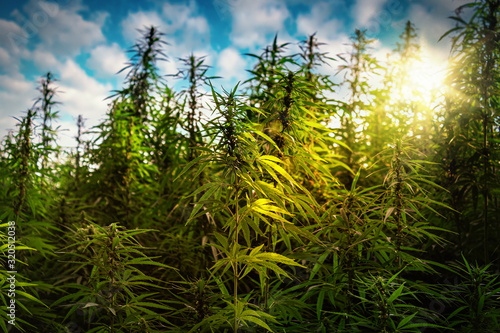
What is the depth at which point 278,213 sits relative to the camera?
1305 millimetres

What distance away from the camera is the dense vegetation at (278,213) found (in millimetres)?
1144

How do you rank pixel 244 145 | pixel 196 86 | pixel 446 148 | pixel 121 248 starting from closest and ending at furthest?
1. pixel 244 145
2. pixel 121 248
3. pixel 446 148
4. pixel 196 86

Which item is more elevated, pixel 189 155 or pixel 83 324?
pixel 189 155

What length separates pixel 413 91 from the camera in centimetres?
287

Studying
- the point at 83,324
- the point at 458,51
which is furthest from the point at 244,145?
the point at 458,51

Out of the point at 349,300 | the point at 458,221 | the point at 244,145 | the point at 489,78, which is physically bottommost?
the point at 349,300

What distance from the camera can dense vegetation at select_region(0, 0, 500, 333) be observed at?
3.75ft

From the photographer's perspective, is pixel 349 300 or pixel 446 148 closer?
pixel 349 300

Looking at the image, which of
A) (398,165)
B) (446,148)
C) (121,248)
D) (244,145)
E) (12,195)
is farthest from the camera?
(12,195)

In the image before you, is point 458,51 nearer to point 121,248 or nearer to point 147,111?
point 121,248

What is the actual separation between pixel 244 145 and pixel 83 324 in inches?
57.4

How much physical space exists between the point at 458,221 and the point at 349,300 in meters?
0.90

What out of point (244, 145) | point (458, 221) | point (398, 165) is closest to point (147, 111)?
point (244, 145)

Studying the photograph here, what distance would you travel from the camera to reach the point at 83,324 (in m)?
1.76
